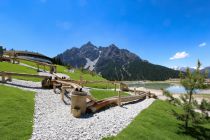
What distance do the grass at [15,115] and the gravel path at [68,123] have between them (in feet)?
1.47

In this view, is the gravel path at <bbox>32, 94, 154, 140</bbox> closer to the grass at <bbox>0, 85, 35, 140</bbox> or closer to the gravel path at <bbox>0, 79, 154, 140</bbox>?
the gravel path at <bbox>0, 79, 154, 140</bbox>

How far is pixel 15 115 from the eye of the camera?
14.2m

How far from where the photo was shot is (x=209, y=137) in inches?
683

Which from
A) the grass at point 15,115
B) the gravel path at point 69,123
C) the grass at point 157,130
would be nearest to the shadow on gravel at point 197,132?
the grass at point 157,130

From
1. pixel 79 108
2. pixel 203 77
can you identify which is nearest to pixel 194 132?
pixel 203 77

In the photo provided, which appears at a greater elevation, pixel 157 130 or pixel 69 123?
pixel 69 123

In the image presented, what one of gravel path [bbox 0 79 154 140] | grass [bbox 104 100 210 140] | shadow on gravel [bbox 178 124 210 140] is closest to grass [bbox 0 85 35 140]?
gravel path [bbox 0 79 154 140]

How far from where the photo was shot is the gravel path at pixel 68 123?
502 inches

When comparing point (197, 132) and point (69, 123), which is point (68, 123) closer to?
point (69, 123)

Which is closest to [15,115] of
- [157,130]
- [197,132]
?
[157,130]

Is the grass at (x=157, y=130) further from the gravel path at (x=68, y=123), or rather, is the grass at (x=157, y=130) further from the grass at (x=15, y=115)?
the grass at (x=15, y=115)

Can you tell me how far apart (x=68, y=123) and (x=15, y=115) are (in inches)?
130

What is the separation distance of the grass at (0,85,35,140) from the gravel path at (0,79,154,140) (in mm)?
448

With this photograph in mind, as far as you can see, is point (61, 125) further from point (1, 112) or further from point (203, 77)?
point (203, 77)
